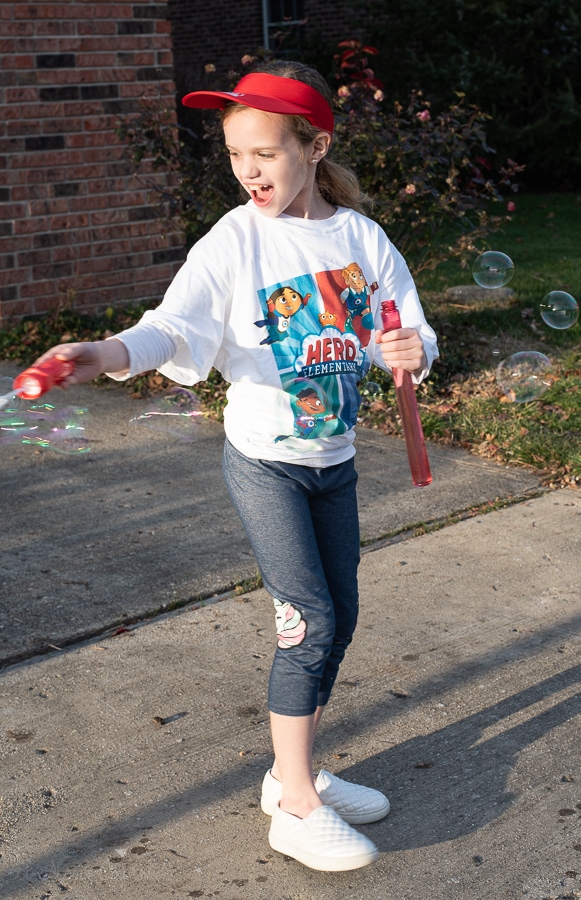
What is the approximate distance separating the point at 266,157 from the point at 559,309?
338 centimetres

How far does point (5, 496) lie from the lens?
5051mm

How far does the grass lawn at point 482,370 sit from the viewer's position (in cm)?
567

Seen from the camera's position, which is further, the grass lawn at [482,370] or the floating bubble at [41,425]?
the grass lawn at [482,370]

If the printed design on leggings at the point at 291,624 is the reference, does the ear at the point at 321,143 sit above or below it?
above

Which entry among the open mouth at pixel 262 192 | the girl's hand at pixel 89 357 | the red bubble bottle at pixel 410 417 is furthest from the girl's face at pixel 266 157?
the girl's hand at pixel 89 357

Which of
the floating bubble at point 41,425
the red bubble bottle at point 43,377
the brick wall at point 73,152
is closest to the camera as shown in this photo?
the red bubble bottle at point 43,377

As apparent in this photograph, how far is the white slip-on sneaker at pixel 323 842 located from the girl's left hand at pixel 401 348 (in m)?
1.08

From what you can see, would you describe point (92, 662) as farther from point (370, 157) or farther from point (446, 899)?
point (370, 157)

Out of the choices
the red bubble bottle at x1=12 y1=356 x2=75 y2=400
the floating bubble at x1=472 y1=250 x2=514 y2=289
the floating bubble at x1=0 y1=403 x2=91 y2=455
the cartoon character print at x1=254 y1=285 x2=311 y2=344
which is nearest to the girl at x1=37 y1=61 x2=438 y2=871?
the cartoon character print at x1=254 y1=285 x2=311 y2=344

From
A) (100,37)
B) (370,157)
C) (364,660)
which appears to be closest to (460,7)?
(100,37)

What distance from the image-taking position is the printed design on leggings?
2604mm

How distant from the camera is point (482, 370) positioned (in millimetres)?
6820

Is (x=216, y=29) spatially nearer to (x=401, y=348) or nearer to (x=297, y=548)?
(x=401, y=348)

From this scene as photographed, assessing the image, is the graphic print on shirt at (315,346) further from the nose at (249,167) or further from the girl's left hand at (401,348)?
the nose at (249,167)
